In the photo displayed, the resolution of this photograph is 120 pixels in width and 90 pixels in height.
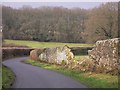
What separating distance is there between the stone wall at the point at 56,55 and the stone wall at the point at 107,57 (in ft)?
20.7

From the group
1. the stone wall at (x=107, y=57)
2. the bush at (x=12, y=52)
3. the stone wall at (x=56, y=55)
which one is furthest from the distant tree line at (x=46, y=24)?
the stone wall at (x=107, y=57)

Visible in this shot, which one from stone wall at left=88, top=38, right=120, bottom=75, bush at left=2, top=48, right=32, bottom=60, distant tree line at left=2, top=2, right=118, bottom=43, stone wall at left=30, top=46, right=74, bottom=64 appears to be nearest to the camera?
stone wall at left=88, top=38, right=120, bottom=75

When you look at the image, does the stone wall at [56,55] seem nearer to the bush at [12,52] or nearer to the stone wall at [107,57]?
the stone wall at [107,57]

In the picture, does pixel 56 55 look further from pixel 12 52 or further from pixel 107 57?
pixel 12 52

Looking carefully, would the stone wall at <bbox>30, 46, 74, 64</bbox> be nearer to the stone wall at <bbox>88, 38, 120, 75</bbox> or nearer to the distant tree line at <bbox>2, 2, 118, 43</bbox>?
the stone wall at <bbox>88, 38, 120, 75</bbox>

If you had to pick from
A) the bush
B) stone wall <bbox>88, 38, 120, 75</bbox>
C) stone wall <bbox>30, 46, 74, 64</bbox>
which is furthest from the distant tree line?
stone wall <bbox>88, 38, 120, 75</bbox>

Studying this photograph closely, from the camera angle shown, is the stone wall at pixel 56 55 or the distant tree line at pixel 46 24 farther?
the distant tree line at pixel 46 24

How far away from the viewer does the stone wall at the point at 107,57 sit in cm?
1977

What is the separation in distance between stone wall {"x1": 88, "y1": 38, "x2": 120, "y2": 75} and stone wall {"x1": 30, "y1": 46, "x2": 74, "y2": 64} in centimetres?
632

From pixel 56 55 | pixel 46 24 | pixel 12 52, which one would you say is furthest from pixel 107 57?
pixel 46 24

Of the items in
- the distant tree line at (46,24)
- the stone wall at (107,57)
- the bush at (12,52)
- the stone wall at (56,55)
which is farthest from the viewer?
the distant tree line at (46,24)

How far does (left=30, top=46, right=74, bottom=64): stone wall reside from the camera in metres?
29.8

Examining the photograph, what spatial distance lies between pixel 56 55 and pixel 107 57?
1201 centimetres

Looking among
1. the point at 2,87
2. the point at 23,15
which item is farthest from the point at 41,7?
the point at 2,87
